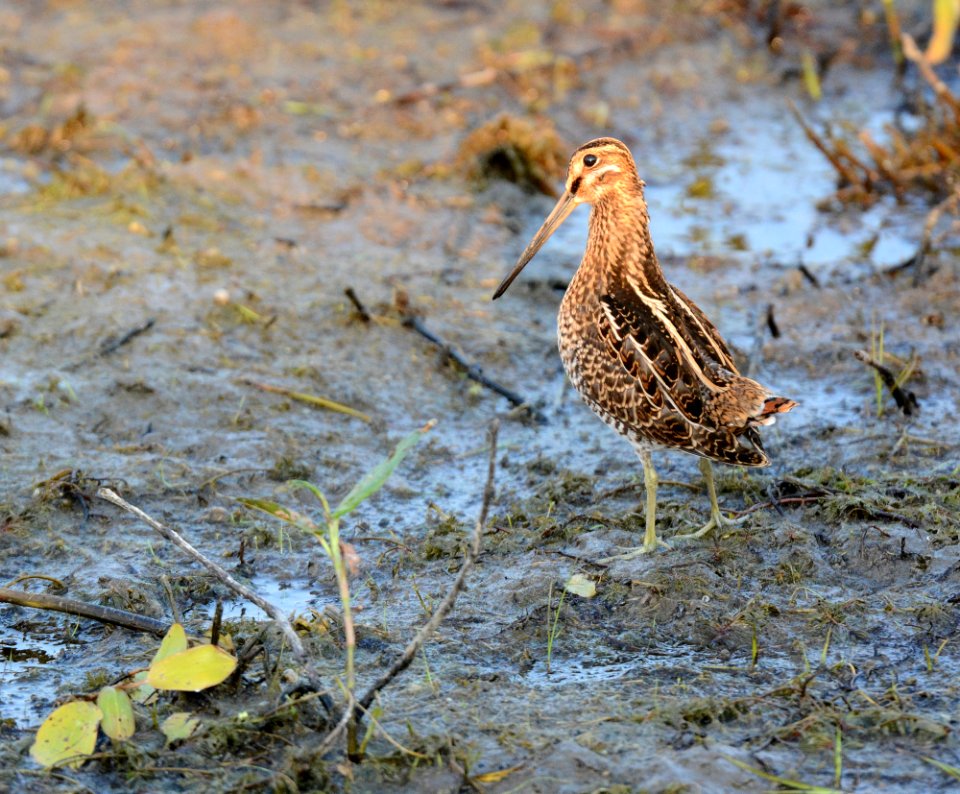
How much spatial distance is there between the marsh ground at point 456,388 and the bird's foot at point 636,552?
0.17ft

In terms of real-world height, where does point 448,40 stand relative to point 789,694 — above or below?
above

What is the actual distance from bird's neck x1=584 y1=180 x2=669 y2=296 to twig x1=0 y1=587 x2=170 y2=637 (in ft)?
6.08

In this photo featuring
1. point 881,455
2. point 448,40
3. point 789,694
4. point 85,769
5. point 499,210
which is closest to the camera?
point 85,769

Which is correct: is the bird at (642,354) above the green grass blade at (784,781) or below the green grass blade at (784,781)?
above

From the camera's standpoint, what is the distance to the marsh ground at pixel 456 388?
3564mm

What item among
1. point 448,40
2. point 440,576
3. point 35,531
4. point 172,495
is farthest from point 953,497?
point 448,40

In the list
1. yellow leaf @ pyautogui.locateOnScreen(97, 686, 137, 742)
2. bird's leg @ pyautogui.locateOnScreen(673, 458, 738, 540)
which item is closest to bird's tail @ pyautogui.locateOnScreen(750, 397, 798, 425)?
bird's leg @ pyautogui.locateOnScreen(673, 458, 738, 540)

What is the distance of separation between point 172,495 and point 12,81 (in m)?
4.88

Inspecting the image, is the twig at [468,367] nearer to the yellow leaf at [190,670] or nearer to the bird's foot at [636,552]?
the bird's foot at [636,552]

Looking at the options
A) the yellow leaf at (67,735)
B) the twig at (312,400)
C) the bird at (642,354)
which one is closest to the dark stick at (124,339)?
the twig at (312,400)

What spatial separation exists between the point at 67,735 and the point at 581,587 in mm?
1585

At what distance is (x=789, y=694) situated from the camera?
360cm

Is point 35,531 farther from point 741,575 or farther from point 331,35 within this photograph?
point 331,35

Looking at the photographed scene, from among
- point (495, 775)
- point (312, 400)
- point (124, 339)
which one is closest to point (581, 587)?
point (495, 775)
